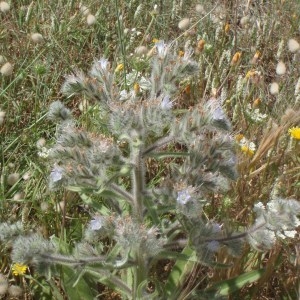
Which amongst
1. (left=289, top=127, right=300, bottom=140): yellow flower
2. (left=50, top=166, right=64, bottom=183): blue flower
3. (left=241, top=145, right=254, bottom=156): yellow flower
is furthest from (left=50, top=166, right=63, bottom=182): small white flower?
(left=289, top=127, right=300, bottom=140): yellow flower

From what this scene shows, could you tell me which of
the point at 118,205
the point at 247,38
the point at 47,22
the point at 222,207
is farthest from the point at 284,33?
the point at 118,205

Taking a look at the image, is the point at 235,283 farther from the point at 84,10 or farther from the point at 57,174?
the point at 84,10

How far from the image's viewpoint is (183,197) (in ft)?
5.50

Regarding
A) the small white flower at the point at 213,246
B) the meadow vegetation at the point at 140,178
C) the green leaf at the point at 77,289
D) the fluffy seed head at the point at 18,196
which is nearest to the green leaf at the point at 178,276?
the meadow vegetation at the point at 140,178

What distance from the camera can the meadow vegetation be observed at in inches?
68.8

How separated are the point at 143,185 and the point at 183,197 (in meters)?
0.21

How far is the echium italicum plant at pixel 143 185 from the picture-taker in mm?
1686

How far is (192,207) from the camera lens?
1.67 meters

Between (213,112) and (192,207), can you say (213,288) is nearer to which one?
(192,207)

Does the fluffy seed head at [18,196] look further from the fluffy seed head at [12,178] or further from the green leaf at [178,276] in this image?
the green leaf at [178,276]

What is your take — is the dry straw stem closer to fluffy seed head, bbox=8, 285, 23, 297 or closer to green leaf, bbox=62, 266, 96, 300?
green leaf, bbox=62, 266, 96, 300

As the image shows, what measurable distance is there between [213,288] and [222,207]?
0.35m

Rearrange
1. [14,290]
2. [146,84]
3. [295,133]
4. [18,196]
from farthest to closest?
1. [295,133]
2. [18,196]
3. [146,84]
4. [14,290]

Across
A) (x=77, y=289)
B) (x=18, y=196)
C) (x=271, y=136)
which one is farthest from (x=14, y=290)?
(x=271, y=136)
